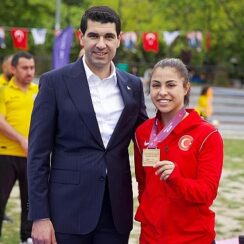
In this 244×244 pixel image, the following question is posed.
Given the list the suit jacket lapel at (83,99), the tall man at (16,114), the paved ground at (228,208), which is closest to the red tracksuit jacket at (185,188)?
the suit jacket lapel at (83,99)

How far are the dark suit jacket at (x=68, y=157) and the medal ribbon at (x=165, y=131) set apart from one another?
219 millimetres

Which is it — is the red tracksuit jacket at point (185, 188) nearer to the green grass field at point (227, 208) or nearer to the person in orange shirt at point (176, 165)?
the person in orange shirt at point (176, 165)

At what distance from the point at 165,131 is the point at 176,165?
0.58ft

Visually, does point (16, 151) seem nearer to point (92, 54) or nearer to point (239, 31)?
point (92, 54)

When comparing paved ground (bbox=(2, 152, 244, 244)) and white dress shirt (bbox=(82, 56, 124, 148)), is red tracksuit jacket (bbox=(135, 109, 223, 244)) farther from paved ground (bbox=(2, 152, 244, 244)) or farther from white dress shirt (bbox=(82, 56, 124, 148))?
paved ground (bbox=(2, 152, 244, 244))

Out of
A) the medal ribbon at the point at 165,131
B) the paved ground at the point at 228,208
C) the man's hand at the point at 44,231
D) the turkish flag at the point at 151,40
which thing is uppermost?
the turkish flag at the point at 151,40

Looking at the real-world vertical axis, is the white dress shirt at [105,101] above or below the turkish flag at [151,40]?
below

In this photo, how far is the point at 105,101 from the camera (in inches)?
119

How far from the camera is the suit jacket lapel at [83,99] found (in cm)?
294

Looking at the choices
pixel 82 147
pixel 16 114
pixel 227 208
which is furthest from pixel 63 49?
pixel 82 147

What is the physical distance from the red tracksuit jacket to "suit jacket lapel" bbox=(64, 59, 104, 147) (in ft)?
0.81

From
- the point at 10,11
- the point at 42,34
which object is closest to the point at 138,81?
the point at 42,34

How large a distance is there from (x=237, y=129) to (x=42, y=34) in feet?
24.5

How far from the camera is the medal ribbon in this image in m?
2.81
